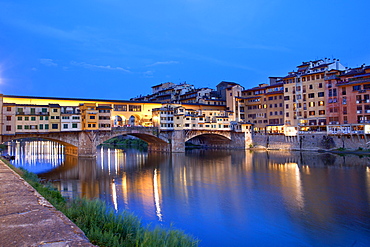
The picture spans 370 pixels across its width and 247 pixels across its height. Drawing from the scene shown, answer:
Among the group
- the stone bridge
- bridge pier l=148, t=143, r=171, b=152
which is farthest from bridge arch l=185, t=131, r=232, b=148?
bridge pier l=148, t=143, r=171, b=152

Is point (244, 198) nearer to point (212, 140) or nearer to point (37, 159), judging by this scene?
point (37, 159)

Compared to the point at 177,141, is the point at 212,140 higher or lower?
lower

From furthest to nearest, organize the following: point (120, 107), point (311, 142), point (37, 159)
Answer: point (120, 107)
point (311, 142)
point (37, 159)

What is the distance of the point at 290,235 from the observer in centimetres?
1413

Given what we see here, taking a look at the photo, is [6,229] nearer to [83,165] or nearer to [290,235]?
[290,235]

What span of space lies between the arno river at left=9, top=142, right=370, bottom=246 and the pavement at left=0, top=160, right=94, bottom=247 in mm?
5680

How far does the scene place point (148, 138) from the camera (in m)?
58.7

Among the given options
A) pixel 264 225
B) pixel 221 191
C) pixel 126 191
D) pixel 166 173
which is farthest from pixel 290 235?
pixel 166 173

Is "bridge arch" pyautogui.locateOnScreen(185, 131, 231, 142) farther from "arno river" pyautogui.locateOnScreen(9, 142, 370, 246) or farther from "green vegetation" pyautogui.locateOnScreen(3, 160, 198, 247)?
"green vegetation" pyautogui.locateOnScreen(3, 160, 198, 247)

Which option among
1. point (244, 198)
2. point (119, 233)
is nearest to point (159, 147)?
point (244, 198)

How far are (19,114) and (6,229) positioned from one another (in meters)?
39.7

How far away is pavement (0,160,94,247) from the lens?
611 cm

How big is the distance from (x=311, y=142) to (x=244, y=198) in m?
38.1

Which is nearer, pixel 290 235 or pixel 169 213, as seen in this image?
pixel 290 235
